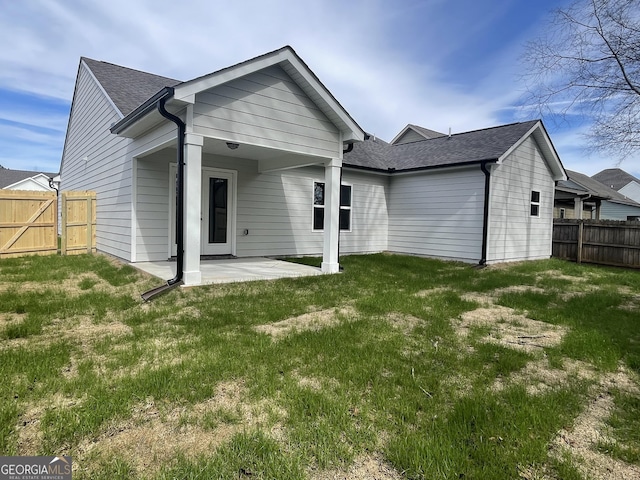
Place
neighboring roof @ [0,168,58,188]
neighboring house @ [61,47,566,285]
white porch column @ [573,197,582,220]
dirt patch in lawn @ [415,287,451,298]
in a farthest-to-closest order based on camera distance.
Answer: neighboring roof @ [0,168,58,188]
white porch column @ [573,197,582,220]
neighboring house @ [61,47,566,285]
dirt patch in lawn @ [415,287,451,298]

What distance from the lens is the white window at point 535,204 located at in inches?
476

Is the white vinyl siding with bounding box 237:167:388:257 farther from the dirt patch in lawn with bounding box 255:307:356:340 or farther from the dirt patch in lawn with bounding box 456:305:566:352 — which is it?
the dirt patch in lawn with bounding box 456:305:566:352

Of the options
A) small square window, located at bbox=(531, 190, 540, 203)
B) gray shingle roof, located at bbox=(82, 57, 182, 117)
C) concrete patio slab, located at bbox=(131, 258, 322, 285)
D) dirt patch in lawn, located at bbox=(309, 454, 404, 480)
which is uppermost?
gray shingle roof, located at bbox=(82, 57, 182, 117)

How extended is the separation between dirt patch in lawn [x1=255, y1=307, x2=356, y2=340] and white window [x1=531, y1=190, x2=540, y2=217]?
32.1ft

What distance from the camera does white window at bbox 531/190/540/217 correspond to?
12094mm

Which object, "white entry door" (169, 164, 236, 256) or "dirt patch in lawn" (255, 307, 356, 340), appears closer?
"dirt patch in lawn" (255, 307, 356, 340)

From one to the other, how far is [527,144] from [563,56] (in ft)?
11.4

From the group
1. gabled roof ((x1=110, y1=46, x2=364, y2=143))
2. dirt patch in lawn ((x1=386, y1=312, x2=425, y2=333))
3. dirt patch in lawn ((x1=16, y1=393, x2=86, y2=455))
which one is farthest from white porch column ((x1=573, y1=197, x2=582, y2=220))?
dirt patch in lawn ((x1=16, y1=393, x2=86, y2=455))

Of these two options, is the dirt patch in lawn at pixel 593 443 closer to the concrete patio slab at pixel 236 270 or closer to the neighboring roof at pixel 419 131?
the concrete patio slab at pixel 236 270

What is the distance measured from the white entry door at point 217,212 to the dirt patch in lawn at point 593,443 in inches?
322

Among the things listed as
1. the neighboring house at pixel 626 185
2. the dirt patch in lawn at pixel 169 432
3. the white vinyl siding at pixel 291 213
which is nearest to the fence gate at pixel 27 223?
the white vinyl siding at pixel 291 213

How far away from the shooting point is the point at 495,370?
3.26 metres

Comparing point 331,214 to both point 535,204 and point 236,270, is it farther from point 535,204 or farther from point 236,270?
point 535,204

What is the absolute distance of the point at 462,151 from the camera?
11344mm
